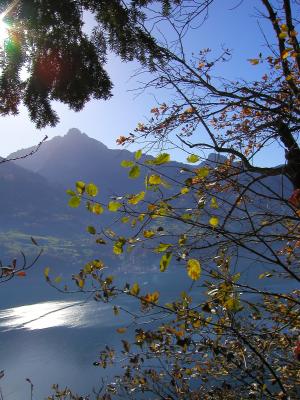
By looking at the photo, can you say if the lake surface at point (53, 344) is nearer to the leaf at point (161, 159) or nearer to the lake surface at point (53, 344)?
the lake surface at point (53, 344)

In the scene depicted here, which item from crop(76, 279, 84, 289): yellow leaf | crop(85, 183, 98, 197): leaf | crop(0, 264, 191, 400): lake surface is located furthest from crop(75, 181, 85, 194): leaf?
crop(0, 264, 191, 400): lake surface

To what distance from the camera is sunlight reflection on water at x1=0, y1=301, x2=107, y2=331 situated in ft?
213

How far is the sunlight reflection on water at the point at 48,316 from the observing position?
2557 inches

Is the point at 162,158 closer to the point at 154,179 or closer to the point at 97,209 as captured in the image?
the point at 154,179

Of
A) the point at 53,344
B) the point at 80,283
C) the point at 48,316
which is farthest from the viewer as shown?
the point at 48,316

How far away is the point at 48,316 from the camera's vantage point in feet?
242

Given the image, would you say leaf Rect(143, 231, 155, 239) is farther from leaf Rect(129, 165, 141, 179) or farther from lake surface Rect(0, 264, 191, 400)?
lake surface Rect(0, 264, 191, 400)

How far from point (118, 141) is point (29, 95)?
5.94ft

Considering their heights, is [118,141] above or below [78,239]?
above

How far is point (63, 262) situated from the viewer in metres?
145

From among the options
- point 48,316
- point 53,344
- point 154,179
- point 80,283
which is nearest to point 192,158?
point 154,179

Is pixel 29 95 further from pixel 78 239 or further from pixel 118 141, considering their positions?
pixel 78 239

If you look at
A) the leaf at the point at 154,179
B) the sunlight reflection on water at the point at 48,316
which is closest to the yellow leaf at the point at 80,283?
the leaf at the point at 154,179

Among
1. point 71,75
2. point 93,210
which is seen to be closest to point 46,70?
point 71,75
